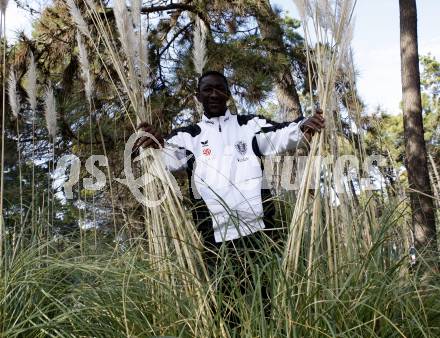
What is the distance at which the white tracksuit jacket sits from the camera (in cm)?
197

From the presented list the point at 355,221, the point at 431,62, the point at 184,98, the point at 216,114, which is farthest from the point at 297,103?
the point at 431,62

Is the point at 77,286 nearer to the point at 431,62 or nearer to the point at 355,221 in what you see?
the point at 355,221

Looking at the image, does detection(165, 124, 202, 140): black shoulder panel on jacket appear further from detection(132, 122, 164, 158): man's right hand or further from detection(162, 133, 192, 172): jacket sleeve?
detection(132, 122, 164, 158): man's right hand

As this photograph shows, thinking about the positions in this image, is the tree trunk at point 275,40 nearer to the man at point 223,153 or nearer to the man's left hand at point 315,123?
the man at point 223,153

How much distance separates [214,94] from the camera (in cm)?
219

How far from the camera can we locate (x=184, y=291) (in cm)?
154

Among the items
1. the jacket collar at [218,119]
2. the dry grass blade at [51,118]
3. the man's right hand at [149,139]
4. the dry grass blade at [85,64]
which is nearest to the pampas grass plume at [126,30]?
the man's right hand at [149,139]

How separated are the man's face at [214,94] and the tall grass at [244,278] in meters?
0.30

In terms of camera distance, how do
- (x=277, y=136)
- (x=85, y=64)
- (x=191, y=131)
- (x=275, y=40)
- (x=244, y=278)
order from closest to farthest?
(x=244, y=278) → (x=277, y=136) → (x=191, y=131) → (x=85, y=64) → (x=275, y=40)

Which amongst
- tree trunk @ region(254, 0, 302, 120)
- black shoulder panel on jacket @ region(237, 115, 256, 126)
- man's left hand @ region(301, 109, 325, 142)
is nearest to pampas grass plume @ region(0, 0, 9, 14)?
black shoulder panel on jacket @ region(237, 115, 256, 126)

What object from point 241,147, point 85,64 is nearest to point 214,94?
point 241,147

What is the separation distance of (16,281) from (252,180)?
88 centimetres

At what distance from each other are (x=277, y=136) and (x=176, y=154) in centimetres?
39

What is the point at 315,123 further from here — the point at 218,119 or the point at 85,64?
the point at 85,64
